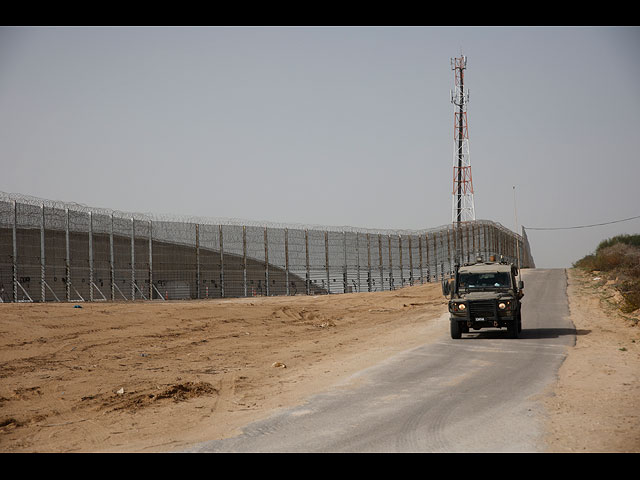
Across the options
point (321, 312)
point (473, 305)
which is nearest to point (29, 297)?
point (321, 312)

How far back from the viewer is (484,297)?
20516 mm

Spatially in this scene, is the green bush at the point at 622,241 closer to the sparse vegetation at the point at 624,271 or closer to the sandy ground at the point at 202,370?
the sparse vegetation at the point at 624,271

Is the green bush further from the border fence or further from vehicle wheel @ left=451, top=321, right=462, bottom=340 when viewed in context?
vehicle wheel @ left=451, top=321, right=462, bottom=340

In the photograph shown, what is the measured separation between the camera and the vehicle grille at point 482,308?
2030 cm

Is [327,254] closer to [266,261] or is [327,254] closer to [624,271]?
[266,261]

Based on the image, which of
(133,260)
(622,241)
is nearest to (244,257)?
(133,260)

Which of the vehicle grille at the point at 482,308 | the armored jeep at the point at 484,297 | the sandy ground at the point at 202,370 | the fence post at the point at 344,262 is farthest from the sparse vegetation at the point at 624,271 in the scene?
the fence post at the point at 344,262

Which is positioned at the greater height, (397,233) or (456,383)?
(397,233)

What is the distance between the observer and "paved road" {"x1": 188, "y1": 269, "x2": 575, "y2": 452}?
28.6 feet

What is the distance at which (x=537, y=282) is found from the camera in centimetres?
4469
